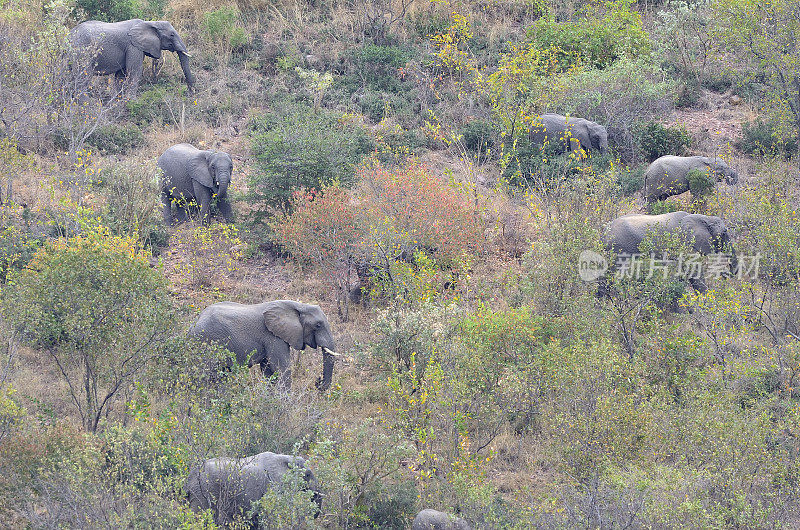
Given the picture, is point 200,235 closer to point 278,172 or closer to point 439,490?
point 278,172

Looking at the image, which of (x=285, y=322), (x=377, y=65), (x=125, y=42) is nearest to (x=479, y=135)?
(x=377, y=65)

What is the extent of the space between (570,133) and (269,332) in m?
11.0

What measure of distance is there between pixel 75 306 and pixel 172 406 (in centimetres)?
183

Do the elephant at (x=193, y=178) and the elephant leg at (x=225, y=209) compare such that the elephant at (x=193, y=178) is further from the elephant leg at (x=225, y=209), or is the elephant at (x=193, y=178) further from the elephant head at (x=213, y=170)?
the elephant leg at (x=225, y=209)

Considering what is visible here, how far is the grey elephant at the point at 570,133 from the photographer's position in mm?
23391

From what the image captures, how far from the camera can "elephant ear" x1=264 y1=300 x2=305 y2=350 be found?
583 inches

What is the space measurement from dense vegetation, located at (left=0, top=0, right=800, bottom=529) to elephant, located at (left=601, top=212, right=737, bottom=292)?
0.43 meters

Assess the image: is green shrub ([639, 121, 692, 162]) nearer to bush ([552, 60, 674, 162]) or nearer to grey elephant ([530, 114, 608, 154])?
bush ([552, 60, 674, 162])

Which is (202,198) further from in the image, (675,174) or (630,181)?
(675,174)

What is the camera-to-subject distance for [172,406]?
42.6 ft

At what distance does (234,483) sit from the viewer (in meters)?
11.6

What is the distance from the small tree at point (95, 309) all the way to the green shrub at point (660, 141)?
1447 cm

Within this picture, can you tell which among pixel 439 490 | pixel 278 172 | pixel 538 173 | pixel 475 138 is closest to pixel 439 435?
pixel 439 490

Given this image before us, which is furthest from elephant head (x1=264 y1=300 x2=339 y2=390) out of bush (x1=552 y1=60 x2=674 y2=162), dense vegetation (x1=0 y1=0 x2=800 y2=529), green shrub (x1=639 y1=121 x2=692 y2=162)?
green shrub (x1=639 y1=121 x2=692 y2=162)
